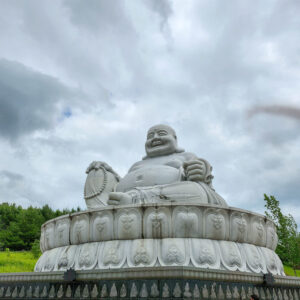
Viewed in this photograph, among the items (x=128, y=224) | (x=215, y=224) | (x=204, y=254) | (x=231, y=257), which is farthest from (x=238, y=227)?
(x=128, y=224)

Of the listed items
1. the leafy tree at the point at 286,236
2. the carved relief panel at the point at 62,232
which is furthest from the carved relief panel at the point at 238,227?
the leafy tree at the point at 286,236

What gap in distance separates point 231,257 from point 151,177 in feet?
8.97

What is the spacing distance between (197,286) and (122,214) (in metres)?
1.71

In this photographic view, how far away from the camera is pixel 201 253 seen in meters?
5.26

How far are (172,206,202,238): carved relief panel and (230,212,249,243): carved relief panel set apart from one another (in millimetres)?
617

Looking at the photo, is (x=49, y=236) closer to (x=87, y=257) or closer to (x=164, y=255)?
(x=87, y=257)

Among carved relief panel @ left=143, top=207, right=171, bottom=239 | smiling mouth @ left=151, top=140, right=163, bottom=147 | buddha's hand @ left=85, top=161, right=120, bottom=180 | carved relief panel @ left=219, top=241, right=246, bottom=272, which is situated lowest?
carved relief panel @ left=219, top=241, right=246, bottom=272

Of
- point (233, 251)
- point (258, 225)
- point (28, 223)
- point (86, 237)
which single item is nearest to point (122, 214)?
point (86, 237)

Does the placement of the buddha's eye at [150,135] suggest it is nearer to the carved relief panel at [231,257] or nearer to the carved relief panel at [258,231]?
the carved relief panel at [258,231]

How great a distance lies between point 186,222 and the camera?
18.0 ft

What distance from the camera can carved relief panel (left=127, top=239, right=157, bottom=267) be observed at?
203 inches

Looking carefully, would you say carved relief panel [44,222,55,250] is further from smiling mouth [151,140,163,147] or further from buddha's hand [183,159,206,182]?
smiling mouth [151,140,163,147]

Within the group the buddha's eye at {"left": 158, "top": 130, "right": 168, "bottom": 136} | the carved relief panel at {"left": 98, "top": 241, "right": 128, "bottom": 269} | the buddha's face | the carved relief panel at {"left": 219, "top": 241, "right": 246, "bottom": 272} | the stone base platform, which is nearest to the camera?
the stone base platform

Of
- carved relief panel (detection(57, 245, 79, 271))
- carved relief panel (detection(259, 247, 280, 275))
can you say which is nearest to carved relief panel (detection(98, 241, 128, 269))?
carved relief panel (detection(57, 245, 79, 271))
